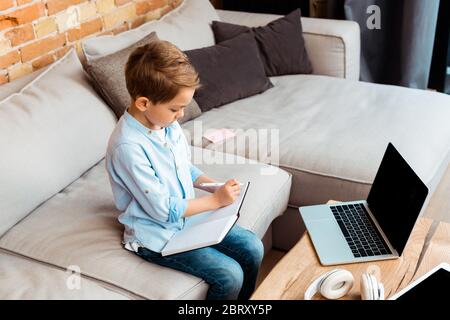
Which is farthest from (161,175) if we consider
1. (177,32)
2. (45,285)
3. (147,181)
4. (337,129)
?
(177,32)

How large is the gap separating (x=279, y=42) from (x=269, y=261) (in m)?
1.15

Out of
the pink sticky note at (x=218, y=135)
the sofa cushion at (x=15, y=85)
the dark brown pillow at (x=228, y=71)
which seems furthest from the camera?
the dark brown pillow at (x=228, y=71)

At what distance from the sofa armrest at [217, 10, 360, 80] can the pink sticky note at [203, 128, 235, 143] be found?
81 cm

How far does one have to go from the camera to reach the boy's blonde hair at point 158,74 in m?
1.45

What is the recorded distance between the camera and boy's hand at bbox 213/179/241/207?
1592mm

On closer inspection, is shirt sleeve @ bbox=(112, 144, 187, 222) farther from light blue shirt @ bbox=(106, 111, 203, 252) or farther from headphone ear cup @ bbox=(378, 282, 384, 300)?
headphone ear cup @ bbox=(378, 282, 384, 300)

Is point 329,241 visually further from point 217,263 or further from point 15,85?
point 15,85

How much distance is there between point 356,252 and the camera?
148 centimetres

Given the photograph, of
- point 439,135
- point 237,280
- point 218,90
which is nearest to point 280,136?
point 218,90

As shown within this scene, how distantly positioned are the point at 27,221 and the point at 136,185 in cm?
48

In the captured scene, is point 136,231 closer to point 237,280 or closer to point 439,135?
point 237,280

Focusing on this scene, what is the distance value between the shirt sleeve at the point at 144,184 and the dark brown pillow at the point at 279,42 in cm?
139

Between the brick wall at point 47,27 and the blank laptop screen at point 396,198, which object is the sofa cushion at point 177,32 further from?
the blank laptop screen at point 396,198

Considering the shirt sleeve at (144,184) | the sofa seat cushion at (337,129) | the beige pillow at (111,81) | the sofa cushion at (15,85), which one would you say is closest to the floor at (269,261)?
the sofa seat cushion at (337,129)
